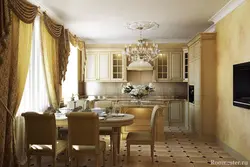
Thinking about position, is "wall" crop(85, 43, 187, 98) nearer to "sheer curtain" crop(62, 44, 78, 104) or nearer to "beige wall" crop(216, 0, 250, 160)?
"sheer curtain" crop(62, 44, 78, 104)

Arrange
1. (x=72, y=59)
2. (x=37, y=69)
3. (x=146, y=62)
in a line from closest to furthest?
(x=37, y=69), (x=72, y=59), (x=146, y=62)

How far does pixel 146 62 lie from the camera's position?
7.47 metres

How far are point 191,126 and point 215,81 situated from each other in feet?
5.11

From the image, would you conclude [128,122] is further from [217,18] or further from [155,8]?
[217,18]

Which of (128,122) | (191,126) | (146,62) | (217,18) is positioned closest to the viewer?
(128,122)

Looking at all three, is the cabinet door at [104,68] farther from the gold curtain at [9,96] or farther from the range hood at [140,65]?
the gold curtain at [9,96]

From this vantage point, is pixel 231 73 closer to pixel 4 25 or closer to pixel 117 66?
pixel 4 25

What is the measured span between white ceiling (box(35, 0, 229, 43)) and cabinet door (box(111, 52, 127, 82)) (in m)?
0.83

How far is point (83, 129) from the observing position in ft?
10.8

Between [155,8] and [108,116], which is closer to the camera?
[108,116]

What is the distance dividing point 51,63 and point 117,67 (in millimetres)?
3198

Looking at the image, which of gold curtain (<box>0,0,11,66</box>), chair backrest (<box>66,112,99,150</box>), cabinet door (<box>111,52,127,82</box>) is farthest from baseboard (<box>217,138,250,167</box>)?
gold curtain (<box>0,0,11,66</box>)

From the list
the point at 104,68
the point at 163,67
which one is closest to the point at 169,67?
the point at 163,67

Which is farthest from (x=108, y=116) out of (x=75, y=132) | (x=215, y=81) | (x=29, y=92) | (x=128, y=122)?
(x=215, y=81)
